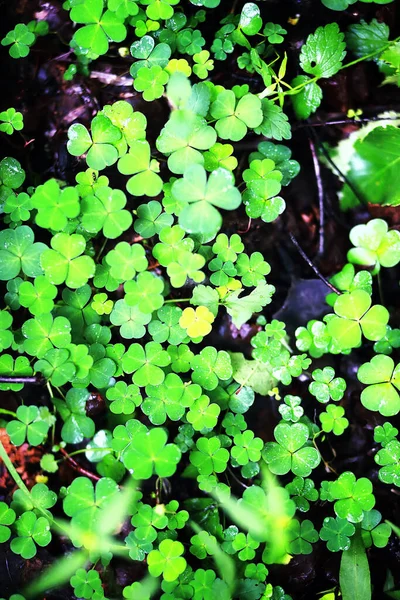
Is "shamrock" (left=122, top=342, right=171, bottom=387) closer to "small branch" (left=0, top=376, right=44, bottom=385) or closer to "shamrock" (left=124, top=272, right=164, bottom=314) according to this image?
"shamrock" (left=124, top=272, right=164, bottom=314)

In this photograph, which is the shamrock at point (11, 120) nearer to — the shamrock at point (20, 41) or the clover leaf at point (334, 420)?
the shamrock at point (20, 41)

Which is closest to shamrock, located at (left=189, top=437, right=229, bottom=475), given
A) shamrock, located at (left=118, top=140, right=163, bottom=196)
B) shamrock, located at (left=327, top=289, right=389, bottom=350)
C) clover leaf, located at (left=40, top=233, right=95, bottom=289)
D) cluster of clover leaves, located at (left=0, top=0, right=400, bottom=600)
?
cluster of clover leaves, located at (left=0, top=0, right=400, bottom=600)

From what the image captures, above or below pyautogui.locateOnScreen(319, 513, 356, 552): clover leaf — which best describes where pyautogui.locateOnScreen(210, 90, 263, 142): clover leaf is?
above

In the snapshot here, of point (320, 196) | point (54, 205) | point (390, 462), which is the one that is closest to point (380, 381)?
point (390, 462)

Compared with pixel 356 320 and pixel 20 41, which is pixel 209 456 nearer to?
pixel 356 320

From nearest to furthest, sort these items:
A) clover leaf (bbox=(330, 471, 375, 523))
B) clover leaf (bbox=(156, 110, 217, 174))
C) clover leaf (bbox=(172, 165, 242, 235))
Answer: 1. clover leaf (bbox=(172, 165, 242, 235))
2. clover leaf (bbox=(156, 110, 217, 174))
3. clover leaf (bbox=(330, 471, 375, 523))

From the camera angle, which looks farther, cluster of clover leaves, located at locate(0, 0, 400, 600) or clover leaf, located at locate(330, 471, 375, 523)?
clover leaf, located at locate(330, 471, 375, 523)
